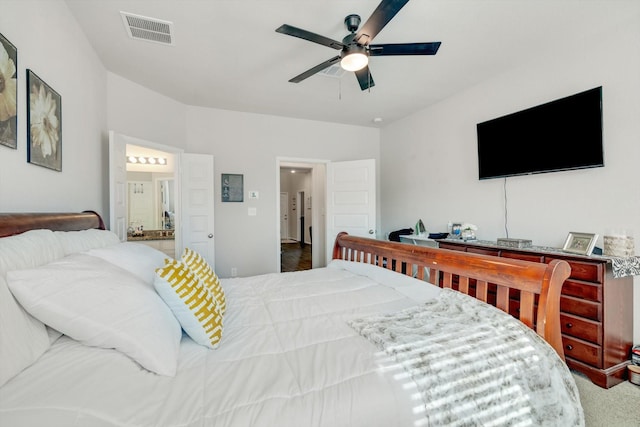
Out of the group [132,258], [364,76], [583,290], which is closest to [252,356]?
[132,258]

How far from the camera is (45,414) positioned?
2.00ft

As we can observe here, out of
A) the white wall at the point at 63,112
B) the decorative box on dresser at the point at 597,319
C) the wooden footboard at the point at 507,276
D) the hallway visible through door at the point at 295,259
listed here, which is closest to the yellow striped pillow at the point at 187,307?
the white wall at the point at 63,112

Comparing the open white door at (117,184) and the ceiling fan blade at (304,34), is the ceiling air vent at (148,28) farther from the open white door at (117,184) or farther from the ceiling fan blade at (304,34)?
the ceiling fan blade at (304,34)

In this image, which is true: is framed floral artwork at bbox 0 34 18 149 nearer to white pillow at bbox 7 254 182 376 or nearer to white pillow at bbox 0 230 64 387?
white pillow at bbox 0 230 64 387

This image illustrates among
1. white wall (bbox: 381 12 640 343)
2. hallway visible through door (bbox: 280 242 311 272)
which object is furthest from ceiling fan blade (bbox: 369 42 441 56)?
hallway visible through door (bbox: 280 242 311 272)

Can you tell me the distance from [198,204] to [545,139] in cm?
403

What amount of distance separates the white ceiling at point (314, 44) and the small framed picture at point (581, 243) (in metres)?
1.71

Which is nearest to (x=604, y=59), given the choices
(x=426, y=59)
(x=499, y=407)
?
(x=426, y=59)

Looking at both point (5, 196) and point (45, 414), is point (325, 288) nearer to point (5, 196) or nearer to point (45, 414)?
point (45, 414)

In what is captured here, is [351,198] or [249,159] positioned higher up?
[249,159]

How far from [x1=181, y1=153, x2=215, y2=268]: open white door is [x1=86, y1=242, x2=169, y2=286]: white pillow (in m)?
2.21

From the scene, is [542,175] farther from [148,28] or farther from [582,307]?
[148,28]

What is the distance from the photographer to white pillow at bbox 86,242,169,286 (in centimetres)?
127

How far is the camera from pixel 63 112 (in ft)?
6.24
